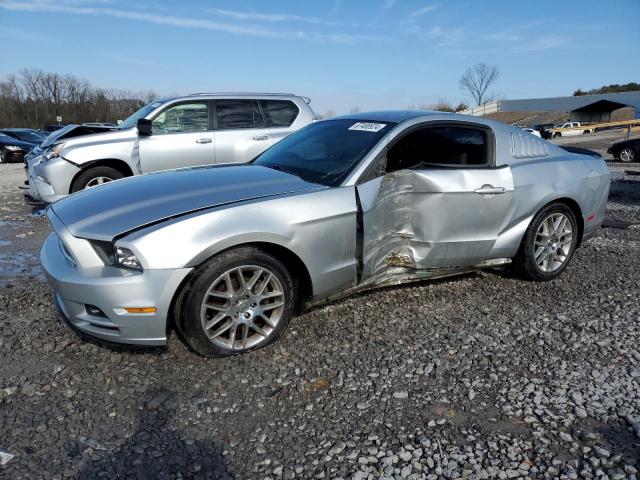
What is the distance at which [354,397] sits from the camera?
8.73 feet

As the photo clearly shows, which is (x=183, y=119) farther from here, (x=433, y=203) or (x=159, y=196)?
(x=433, y=203)

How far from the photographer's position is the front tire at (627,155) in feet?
50.4

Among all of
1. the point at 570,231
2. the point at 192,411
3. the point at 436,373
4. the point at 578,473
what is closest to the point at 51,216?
the point at 192,411

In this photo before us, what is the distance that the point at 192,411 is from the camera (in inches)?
100

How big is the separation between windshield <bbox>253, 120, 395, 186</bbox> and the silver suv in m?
3.25

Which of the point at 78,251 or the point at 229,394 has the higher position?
the point at 78,251

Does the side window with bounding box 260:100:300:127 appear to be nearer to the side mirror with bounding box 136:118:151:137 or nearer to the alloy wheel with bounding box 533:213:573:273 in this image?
the side mirror with bounding box 136:118:151:137

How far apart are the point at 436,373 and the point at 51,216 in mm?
2686

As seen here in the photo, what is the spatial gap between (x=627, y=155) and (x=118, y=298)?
17.1 metres

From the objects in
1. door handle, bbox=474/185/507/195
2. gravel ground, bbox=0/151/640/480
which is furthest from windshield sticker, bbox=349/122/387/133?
gravel ground, bbox=0/151/640/480

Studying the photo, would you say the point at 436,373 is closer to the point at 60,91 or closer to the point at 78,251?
the point at 78,251

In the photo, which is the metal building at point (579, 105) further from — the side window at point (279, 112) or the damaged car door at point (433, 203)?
the damaged car door at point (433, 203)

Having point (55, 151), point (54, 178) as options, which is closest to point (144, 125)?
point (55, 151)

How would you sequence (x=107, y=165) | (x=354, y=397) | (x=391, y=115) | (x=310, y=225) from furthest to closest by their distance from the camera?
(x=107, y=165) < (x=391, y=115) < (x=310, y=225) < (x=354, y=397)
